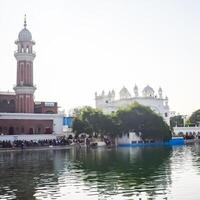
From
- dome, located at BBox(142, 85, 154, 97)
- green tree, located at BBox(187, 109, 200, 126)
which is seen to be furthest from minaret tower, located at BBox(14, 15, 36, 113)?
green tree, located at BBox(187, 109, 200, 126)

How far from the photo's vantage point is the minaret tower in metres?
67.7

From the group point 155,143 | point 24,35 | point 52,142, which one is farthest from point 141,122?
point 24,35

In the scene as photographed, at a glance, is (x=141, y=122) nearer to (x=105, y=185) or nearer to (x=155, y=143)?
(x=155, y=143)

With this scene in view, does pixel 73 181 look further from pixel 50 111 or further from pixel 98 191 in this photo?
pixel 50 111

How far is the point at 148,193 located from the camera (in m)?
15.8

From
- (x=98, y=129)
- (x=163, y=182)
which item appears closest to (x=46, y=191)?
(x=163, y=182)

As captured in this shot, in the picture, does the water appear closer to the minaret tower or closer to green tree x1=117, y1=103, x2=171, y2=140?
green tree x1=117, y1=103, x2=171, y2=140

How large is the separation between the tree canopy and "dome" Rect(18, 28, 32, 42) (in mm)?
15469

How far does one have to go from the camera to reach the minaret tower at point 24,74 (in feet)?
222

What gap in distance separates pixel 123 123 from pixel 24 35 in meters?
22.6

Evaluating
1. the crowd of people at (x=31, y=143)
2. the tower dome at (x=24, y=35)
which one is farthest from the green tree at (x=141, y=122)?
the tower dome at (x=24, y=35)

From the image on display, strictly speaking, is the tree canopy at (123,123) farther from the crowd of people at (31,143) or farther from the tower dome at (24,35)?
the tower dome at (24,35)

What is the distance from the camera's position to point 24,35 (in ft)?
227

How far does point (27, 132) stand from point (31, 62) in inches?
474
